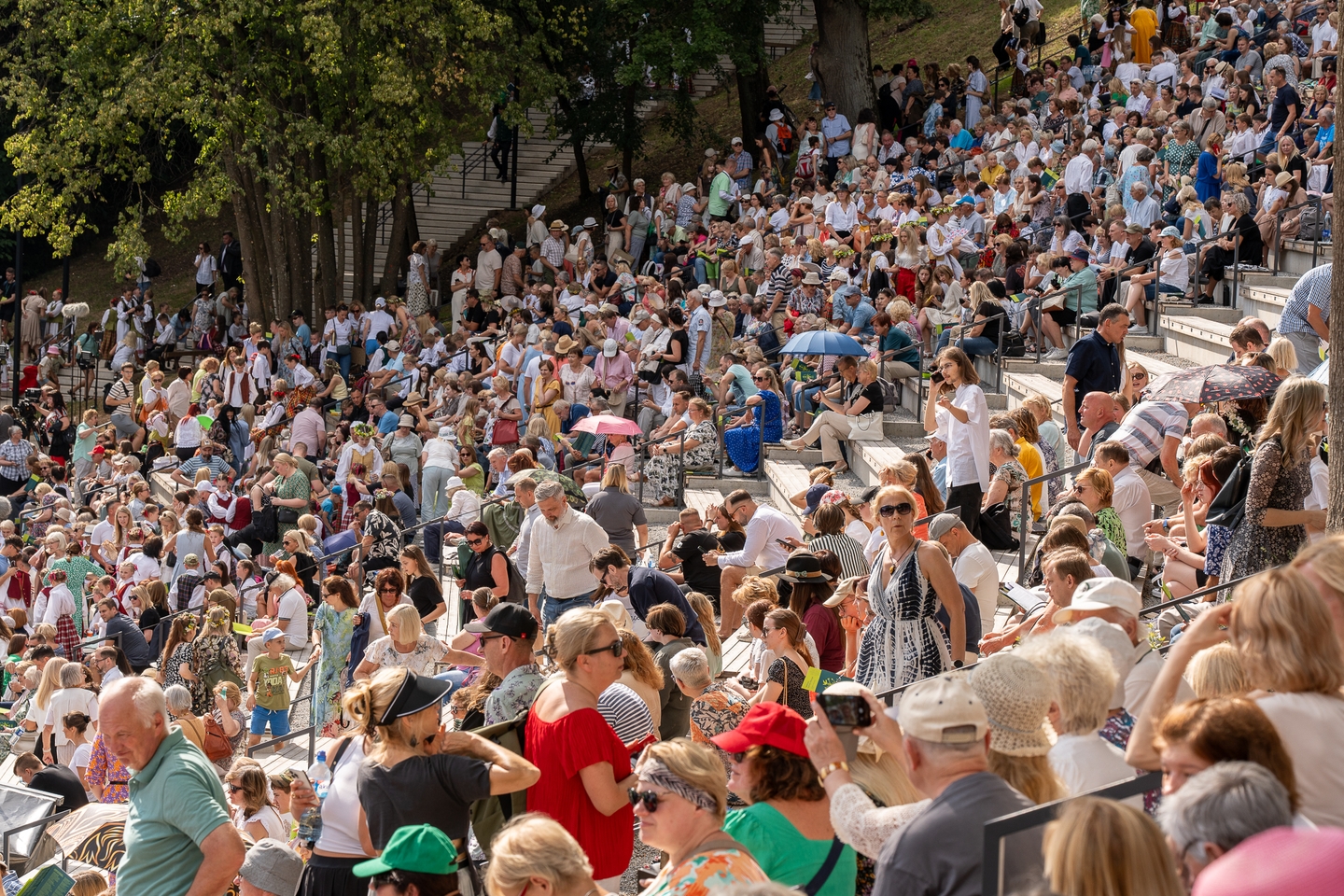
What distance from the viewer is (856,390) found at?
14492 mm

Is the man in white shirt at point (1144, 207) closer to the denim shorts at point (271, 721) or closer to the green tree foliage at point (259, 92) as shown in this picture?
the denim shorts at point (271, 721)

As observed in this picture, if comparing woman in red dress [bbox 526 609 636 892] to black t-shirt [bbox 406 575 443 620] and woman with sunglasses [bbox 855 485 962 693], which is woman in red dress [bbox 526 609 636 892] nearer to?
woman with sunglasses [bbox 855 485 962 693]

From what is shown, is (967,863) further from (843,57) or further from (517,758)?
(843,57)

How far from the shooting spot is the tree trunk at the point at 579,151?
28.9 meters

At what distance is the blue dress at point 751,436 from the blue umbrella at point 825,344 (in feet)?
3.38

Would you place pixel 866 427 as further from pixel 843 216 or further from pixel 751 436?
pixel 843 216

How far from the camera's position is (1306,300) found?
1024 centimetres

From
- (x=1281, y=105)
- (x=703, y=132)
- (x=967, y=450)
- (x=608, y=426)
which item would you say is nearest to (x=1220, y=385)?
(x=967, y=450)

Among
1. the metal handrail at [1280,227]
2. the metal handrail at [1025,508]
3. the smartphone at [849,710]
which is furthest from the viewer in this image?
the metal handrail at [1280,227]

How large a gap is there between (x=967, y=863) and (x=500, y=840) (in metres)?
1.24

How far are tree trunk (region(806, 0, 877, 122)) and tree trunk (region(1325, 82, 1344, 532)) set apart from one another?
837 inches

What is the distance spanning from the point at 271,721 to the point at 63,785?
2.14m

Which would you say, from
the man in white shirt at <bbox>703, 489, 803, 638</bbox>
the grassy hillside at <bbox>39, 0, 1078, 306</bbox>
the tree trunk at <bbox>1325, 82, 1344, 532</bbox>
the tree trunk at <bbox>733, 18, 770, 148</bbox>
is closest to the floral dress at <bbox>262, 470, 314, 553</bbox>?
the man in white shirt at <bbox>703, 489, 803, 638</bbox>

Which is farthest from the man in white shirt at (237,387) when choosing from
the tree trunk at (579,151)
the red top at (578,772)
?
the red top at (578,772)
